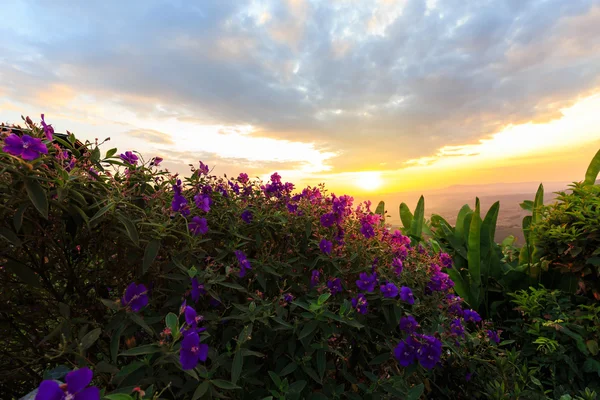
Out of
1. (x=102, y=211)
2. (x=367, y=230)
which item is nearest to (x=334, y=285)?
(x=367, y=230)

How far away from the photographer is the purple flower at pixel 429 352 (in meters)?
1.93

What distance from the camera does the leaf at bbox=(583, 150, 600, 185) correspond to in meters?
4.44

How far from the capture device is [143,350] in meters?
1.24

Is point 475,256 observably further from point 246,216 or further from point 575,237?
point 246,216

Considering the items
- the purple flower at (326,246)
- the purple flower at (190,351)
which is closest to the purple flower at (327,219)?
the purple flower at (326,246)

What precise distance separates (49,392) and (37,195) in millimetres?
703

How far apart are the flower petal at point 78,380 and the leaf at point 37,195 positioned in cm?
59

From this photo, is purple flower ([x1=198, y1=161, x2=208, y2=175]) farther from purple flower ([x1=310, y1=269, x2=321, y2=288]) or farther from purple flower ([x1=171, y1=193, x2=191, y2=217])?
purple flower ([x1=310, y1=269, x2=321, y2=288])

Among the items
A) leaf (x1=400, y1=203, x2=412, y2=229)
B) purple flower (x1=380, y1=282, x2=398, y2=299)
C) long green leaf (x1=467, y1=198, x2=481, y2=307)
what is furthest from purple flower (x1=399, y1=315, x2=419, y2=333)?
leaf (x1=400, y1=203, x2=412, y2=229)

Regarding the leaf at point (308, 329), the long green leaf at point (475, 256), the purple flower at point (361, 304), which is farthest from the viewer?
the long green leaf at point (475, 256)

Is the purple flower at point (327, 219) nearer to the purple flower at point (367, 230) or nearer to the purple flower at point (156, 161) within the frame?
the purple flower at point (367, 230)

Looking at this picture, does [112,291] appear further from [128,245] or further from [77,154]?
[77,154]

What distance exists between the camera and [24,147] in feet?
4.32

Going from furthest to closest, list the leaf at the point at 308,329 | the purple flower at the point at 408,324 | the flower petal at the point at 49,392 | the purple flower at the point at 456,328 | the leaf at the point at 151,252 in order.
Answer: the purple flower at the point at 456,328, the purple flower at the point at 408,324, the leaf at the point at 308,329, the leaf at the point at 151,252, the flower petal at the point at 49,392
